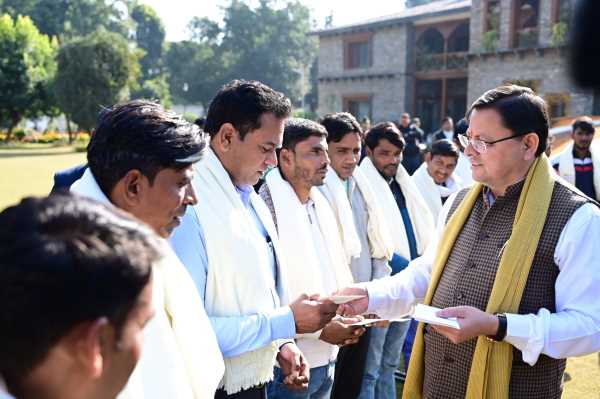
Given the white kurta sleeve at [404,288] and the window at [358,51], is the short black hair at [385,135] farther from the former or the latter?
the window at [358,51]

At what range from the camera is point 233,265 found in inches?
91.6

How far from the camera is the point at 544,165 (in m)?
2.57

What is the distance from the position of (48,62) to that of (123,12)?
3040 cm

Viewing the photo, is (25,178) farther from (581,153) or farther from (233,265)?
(233,265)

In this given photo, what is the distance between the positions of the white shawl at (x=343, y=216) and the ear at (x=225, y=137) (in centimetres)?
132

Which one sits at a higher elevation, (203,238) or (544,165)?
(544,165)

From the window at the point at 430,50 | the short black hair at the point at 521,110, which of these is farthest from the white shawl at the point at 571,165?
the window at the point at 430,50

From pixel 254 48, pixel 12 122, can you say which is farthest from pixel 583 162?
pixel 254 48

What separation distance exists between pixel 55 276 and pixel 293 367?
1.82 m

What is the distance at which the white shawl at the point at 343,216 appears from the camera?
3.79m

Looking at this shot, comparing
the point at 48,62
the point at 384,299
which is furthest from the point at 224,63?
the point at 384,299

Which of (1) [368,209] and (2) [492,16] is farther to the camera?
(2) [492,16]

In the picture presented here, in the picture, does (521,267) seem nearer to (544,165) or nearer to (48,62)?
(544,165)

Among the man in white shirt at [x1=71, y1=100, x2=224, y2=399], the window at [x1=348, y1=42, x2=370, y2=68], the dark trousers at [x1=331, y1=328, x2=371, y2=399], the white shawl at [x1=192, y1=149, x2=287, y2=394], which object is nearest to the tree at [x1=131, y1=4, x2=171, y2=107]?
the window at [x1=348, y1=42, x2=370, y2=68]
